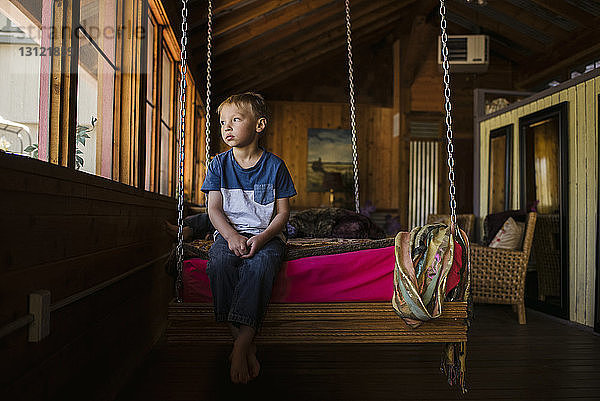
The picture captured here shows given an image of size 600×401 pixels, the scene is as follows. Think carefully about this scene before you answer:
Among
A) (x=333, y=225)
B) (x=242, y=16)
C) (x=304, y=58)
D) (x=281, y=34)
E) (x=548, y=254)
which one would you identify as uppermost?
(x=304, y=58)

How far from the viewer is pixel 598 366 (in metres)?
2.51

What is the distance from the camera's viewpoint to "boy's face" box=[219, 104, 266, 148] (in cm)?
207

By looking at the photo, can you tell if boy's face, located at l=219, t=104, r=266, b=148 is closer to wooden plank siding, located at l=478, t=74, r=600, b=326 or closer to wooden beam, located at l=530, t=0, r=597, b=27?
wooden plank siding, located at l=478, t=74, r=600, b=326

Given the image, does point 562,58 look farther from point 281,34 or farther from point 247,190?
point 247,190

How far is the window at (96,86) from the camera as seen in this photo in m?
1.95

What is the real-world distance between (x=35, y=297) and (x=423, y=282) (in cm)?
127

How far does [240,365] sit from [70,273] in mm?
626

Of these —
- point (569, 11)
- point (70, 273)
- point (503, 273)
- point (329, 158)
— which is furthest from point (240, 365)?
point (329, 158)

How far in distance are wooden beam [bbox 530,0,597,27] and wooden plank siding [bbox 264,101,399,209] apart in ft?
10.4

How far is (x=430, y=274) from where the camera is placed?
191 centimetres

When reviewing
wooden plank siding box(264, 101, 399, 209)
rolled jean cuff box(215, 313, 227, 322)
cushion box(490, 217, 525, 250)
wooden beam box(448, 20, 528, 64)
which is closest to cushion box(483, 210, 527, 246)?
cushion box(490, 217, 525, 250)

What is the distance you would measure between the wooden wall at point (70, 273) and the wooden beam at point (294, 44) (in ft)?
14.6

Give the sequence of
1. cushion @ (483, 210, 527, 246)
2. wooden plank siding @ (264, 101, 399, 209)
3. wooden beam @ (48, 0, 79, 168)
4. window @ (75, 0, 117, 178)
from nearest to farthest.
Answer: wooden beam @ (48, 0, 79, 168) → window @ (75, 0, 117, 178) → cushion @ (483, 210, 527, 246) → wooden plank siding @ (264, 101, 399, 209)

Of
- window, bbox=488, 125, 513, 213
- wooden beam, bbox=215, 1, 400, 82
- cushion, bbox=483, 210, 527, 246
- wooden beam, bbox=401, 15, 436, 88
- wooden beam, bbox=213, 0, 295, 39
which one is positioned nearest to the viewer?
cushion, bbox=483, 210, 527, 246
